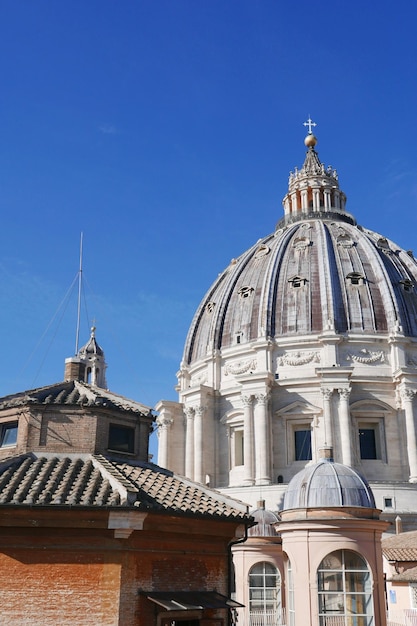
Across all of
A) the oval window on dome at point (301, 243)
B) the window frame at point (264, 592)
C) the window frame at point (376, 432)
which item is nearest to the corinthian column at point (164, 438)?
the window frame at point (376, 432)

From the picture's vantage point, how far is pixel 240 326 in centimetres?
6066

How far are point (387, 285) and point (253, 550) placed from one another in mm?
32849

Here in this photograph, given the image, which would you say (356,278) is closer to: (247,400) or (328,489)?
(247,400)

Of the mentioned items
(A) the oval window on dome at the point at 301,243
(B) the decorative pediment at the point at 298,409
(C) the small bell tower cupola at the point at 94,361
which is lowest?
(B) the decorative pediment at the point at 298,409

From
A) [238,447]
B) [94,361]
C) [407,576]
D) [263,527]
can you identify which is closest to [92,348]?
[94,361]

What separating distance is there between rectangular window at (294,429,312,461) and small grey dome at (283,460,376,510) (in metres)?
29.8

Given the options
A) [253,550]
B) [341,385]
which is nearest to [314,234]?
[341,385]

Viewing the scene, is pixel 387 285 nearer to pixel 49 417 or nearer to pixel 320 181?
pixel 320 181

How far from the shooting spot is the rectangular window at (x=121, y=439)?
1828 centimetres

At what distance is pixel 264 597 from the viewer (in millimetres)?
31422

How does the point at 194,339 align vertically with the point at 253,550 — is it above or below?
above

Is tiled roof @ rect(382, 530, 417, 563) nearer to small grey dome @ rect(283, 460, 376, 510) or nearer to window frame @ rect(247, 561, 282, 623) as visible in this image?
window frame @ rect(247, 561, 282, 623)

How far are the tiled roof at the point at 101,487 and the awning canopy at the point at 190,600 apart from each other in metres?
1.61

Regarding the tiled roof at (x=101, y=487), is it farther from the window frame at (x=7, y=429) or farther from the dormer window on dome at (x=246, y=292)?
the dormer window on dome at (x=246, y=292)
